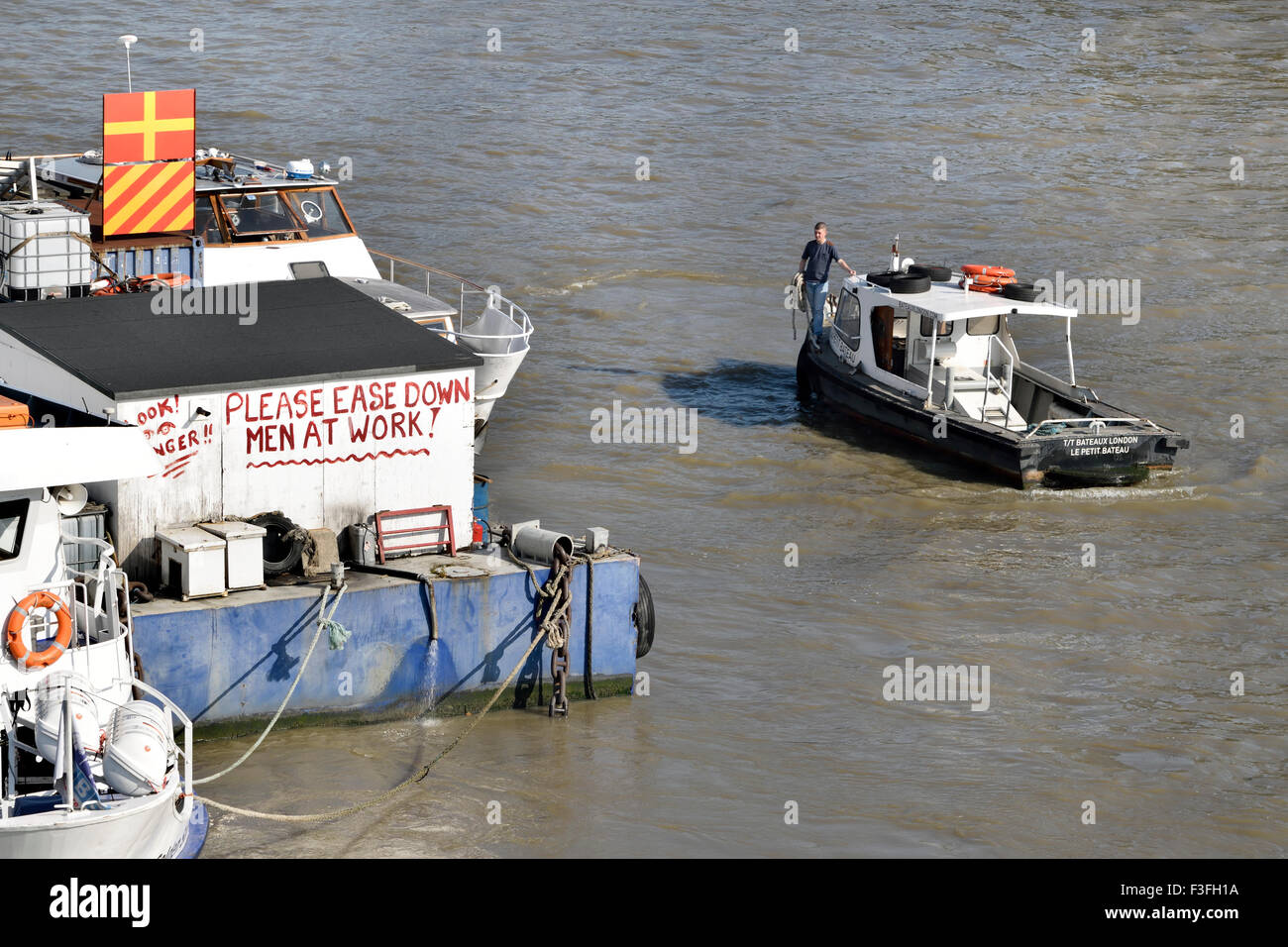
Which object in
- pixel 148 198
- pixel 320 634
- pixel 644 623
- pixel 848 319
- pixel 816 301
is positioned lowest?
pixel 644 623

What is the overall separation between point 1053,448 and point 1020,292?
2.04 meters

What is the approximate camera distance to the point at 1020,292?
67.9 ft

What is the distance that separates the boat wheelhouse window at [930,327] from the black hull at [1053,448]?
2.74ft

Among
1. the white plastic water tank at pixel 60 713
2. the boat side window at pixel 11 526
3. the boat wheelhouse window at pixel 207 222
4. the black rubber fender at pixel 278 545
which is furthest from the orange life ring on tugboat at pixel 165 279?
the white plastic water tank at pixel 60 713

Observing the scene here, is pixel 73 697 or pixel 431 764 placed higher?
pixel 73 697

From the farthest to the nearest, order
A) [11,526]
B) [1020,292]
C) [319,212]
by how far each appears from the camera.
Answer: [1020,292] → [319,212] → [11,526]

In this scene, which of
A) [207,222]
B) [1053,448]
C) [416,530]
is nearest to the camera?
[416,530]

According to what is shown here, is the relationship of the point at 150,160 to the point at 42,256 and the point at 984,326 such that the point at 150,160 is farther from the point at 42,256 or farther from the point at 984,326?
the point at 984,326

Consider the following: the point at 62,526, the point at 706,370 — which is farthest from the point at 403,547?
the point at 706,370

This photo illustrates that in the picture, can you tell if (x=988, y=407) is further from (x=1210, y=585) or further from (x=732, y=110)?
(x=732, y=110)

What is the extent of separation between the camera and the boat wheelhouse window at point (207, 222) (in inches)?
753

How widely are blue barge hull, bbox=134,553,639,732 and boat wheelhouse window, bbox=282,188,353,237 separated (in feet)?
23.1

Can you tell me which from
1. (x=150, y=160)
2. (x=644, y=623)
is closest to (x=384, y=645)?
(x=644, y=623)

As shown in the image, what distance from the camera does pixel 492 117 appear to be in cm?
3506
